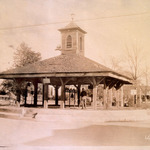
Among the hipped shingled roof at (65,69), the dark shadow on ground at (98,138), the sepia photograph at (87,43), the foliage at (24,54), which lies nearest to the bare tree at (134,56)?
the sepia photograph at (87,43)

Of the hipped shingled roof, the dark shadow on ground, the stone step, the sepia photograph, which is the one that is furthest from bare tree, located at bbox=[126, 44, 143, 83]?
the dark shadow on ground

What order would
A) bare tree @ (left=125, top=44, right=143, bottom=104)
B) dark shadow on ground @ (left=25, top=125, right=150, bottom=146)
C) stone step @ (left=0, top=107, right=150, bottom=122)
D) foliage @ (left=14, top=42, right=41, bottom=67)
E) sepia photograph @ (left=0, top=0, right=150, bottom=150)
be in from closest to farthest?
1. dark shadow on ground @ (left=25, top=125, right=150, bottom=146)
2. sepia photograph @ (left=0, top=0, right=150, bottom=150)
3. bare tree @ (left=125, top=44, right=143, bottom=104)
4. foliage @ (left=14, top=42, right=41, bottom=67)
5. stone step @ (left=0, top=107, right=150, bottom=122)

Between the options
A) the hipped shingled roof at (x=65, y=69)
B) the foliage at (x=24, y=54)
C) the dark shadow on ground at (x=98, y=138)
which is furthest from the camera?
the hipped shingled roof at (x=65, y=69)

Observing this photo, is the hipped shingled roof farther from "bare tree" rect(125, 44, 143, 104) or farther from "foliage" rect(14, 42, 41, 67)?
"bare tree" rect(125, 44, 143, 104)

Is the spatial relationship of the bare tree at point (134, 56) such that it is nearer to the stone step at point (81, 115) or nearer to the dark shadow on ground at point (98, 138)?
the stone step at point (81, 115)

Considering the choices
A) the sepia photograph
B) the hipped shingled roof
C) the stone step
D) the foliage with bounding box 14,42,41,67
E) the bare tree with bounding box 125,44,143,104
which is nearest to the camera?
the sepia photograph

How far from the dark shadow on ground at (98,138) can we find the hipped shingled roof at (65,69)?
3.38 meters

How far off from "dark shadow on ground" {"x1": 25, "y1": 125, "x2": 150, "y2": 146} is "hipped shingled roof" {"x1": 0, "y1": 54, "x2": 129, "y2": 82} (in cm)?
338

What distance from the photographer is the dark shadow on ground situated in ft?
25.2

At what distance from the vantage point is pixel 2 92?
55.3 feet

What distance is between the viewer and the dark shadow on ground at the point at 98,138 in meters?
7.70

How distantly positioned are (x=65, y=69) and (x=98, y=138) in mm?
4923

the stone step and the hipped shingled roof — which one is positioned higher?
the hipped shingled roof

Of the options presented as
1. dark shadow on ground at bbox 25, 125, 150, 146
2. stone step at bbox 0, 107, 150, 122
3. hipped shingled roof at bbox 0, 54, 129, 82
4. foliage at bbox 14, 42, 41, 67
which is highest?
foliage at bbox 14, 42, 41, 67
